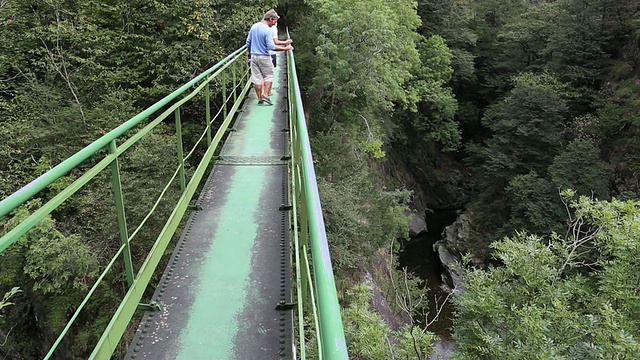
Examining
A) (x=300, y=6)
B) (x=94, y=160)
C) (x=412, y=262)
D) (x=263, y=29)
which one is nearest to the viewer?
(x=263, y=29)

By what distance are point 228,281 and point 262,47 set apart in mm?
4732

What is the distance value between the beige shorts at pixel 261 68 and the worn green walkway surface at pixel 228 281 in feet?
8.69

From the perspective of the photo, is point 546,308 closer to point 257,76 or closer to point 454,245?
point 257,76

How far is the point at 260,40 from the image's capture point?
6.77m

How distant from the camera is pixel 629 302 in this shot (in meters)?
8.61

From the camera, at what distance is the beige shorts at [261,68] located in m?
6.97

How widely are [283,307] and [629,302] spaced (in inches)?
349

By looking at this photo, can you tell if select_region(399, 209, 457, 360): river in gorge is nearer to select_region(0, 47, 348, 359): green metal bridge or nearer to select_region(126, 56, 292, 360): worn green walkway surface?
select_region(126, 56, 292, 360): worn green walkway surface

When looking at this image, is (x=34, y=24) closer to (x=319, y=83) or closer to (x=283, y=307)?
(x=319, y=83)

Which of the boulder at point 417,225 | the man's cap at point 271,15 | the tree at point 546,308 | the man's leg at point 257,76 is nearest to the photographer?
the man's cap at point 271,15

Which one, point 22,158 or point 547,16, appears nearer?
point 22,158

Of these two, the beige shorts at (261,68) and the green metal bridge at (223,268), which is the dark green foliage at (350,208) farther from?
the green metal bridge at (223,268)

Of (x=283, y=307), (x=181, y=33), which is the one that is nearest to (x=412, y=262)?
(x=181, y=33)

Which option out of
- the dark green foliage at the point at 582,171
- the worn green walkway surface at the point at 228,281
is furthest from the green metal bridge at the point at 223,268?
the dark green foliage at the point at 582,171
